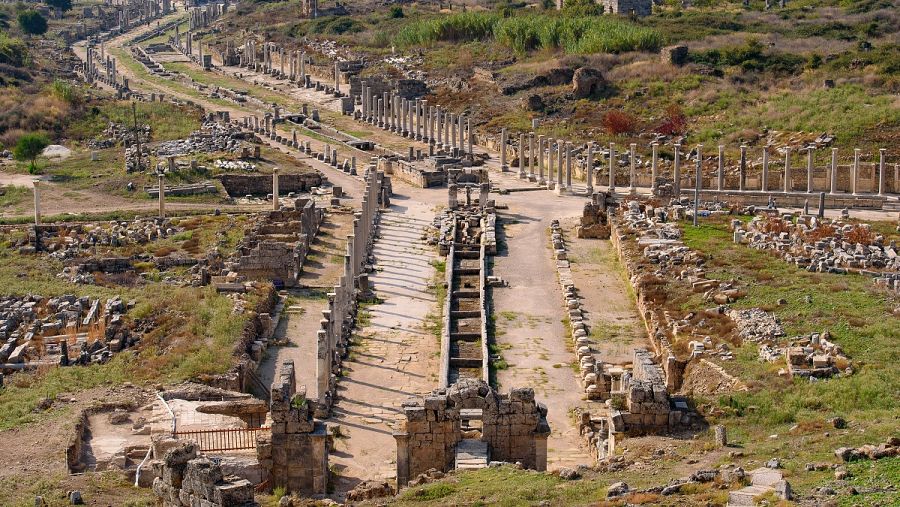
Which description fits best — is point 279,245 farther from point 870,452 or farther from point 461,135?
point 870,452

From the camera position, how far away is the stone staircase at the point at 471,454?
2980 centimetres

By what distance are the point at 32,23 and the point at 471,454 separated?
13893cm

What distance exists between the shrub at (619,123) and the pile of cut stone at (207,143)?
732 inches

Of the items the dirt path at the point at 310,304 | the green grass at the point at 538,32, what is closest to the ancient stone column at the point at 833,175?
the dirt path at the point at 310,304

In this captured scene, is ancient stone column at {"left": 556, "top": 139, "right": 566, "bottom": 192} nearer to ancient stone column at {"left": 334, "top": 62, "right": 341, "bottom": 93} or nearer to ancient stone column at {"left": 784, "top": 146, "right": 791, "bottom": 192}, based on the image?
ancient stone column at {"left": 784, "top": 146, "right": 791, "bottom": 192}

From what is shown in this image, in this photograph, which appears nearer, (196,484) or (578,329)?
(196,484)

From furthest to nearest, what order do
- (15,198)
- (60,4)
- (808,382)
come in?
(60,4) < (15,198) < (808,382)

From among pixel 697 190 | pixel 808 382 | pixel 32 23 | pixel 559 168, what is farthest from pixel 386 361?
pixel 32 23

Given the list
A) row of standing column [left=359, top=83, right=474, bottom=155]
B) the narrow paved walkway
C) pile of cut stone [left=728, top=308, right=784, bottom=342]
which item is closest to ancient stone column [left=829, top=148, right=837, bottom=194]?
the narrow paved walkway

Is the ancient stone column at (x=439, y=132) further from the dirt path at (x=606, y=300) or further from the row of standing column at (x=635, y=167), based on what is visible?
the dirt path at (x=606, y=300)

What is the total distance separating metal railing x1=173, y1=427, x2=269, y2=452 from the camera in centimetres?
3250

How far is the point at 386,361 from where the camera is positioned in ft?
143

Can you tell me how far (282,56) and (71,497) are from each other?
4009 inches

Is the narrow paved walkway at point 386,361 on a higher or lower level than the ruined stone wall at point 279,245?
lower
